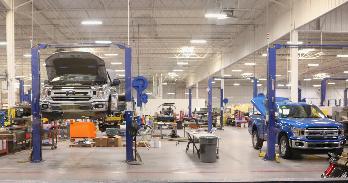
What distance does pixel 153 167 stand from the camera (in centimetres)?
1059

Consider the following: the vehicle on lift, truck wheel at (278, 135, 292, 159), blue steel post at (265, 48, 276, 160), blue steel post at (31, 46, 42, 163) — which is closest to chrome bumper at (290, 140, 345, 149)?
truck wheel at (278, 135, 292, 159)

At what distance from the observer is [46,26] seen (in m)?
26.5

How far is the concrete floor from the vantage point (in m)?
9.09

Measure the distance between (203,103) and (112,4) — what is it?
951 inches

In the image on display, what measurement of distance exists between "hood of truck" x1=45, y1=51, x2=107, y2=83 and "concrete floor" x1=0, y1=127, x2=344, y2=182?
2371 millimetres

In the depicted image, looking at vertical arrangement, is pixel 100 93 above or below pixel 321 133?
above

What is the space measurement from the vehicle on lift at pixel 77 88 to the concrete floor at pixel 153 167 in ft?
4.75

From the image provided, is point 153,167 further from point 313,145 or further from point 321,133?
point 321,133

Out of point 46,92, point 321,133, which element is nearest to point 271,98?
point 321,133

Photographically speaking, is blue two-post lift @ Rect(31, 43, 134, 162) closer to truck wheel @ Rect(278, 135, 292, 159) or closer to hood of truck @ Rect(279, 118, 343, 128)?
truck wheel @ Rect(278, 135, 292, 159)

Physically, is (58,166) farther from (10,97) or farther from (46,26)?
(46,26)

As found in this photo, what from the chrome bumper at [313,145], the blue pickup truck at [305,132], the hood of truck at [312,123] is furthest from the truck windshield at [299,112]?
the chrome bumper at [313,145]

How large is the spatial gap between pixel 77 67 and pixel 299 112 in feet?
22.5

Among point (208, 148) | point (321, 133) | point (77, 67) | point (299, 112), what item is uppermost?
point (77, 67)
